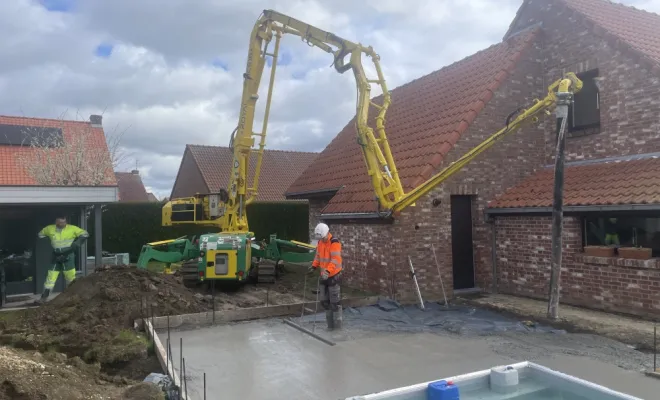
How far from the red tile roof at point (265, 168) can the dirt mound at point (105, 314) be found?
20.1 m

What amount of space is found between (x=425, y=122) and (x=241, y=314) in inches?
274

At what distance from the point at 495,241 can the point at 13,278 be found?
11.3 metres

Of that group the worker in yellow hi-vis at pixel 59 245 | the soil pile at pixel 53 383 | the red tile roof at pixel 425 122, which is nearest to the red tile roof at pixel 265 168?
the red tile roof at pixel 425 122

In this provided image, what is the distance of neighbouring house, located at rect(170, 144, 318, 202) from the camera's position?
31.3 metres

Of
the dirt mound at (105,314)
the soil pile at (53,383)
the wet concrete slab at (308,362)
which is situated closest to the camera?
the soil pile at (53,383)

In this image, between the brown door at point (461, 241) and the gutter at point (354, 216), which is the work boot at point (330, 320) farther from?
the brown door at point (461, 241)

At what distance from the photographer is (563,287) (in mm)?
10273

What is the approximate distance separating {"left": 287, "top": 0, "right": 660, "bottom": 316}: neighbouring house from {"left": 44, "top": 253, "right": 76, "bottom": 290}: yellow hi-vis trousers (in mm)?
5991

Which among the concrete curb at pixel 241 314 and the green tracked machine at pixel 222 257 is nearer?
the concrete curb at pixel 241 314

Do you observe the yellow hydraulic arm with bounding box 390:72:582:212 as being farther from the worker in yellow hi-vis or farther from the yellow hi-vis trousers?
the yellow hi-vis trousers

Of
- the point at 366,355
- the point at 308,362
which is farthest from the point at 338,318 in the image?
the point at 308,362

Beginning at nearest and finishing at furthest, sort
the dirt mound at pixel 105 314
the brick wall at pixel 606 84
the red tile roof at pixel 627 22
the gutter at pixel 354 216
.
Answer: the dirt mound at pixel 105 314 → the brick wall at pixel 606 84 → the gutter at pixel 354 216 → the red tile roof at pixel 627 22

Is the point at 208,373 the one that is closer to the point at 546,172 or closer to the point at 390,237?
the point at 390,237

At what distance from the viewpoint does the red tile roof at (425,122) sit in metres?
11.5
